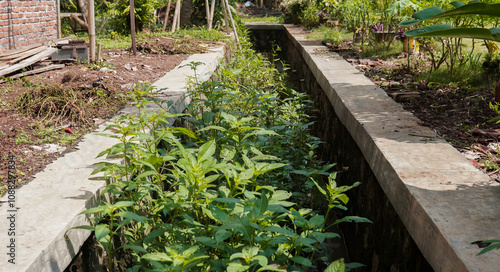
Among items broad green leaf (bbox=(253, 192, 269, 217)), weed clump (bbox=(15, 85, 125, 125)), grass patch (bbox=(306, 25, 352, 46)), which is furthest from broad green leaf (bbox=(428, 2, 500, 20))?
grass patch (bbox=(306, 25, 352, 46))

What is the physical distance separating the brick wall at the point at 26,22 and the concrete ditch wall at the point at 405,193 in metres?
5.28

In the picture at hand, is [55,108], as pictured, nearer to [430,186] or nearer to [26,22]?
[430,186]

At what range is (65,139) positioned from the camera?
308cm

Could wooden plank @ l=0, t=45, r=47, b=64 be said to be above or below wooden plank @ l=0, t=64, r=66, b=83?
above

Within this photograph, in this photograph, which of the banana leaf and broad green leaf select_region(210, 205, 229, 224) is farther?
the banana leaf

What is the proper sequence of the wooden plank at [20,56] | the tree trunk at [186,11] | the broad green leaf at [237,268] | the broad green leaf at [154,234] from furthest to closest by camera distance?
the tree trunk at [186,11] → the wooden plank at [20,56] → the broad green leaf at [154,234] → the broad green leaf at [237,268]

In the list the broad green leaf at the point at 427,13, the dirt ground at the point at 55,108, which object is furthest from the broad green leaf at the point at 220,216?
the broad green leaf at the point at 427,13

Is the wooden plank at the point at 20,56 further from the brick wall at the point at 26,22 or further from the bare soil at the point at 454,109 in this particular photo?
the bare soil at the point at 454,109

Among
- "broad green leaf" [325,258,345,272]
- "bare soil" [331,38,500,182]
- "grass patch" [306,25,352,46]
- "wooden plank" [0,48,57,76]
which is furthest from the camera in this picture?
"grass patch" [306,25,352,46]

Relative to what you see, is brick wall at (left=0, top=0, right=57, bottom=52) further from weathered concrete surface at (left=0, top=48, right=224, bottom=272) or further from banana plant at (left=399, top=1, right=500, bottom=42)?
banana plant at (left=399, top=1, right=500, bottom=42)

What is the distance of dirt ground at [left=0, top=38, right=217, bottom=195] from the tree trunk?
25.3ft

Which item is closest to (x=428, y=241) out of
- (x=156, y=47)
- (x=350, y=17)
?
(x=156, y=47)

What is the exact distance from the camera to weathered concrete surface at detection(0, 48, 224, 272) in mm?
1750

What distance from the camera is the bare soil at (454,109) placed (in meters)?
3.00
